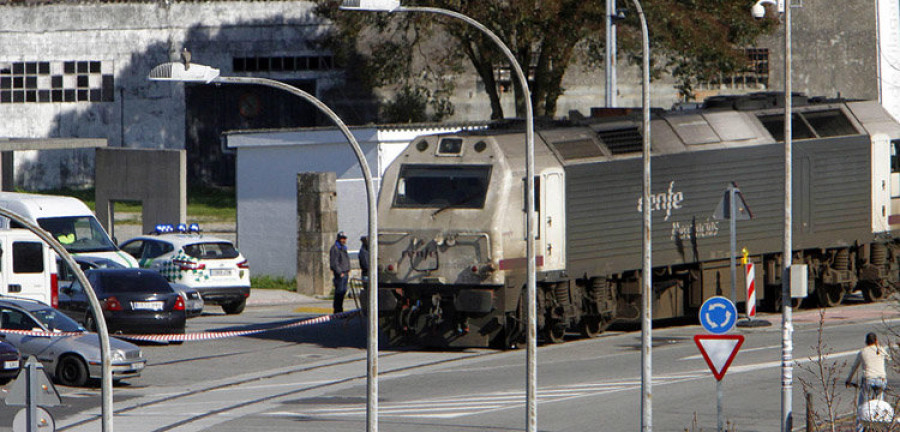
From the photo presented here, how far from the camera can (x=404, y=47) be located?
1768 inches

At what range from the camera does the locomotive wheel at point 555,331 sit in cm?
2559

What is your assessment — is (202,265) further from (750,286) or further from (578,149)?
(750,286)

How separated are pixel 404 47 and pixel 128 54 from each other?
10.5m

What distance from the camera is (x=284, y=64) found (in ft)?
160

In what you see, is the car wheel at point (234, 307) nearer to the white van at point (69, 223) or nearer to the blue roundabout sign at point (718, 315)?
the white van at point (69, 223)

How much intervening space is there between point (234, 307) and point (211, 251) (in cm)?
155

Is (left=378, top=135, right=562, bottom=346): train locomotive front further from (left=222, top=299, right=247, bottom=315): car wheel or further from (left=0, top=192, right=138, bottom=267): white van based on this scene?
(left=0, top=192, right=138, bottom=267): white van

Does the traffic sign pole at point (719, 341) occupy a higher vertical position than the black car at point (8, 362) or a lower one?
higher

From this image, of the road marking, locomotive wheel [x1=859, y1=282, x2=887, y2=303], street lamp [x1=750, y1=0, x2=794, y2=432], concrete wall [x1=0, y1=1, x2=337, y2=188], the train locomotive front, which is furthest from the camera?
concrete wall [x1=0, y1=1, x2=337, y2=188]

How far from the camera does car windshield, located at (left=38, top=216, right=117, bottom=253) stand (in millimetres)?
30781

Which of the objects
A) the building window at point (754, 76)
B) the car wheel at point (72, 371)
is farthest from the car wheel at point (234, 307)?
the building window at point (754, 76)

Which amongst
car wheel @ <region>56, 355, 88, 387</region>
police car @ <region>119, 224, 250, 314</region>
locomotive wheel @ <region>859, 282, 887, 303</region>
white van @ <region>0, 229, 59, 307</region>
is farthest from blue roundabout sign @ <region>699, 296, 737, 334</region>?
police car @ <region>119, 224, 250, 314</region>

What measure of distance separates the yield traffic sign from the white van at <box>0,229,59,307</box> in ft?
46.7

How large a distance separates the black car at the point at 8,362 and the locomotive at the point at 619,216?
6065mm
